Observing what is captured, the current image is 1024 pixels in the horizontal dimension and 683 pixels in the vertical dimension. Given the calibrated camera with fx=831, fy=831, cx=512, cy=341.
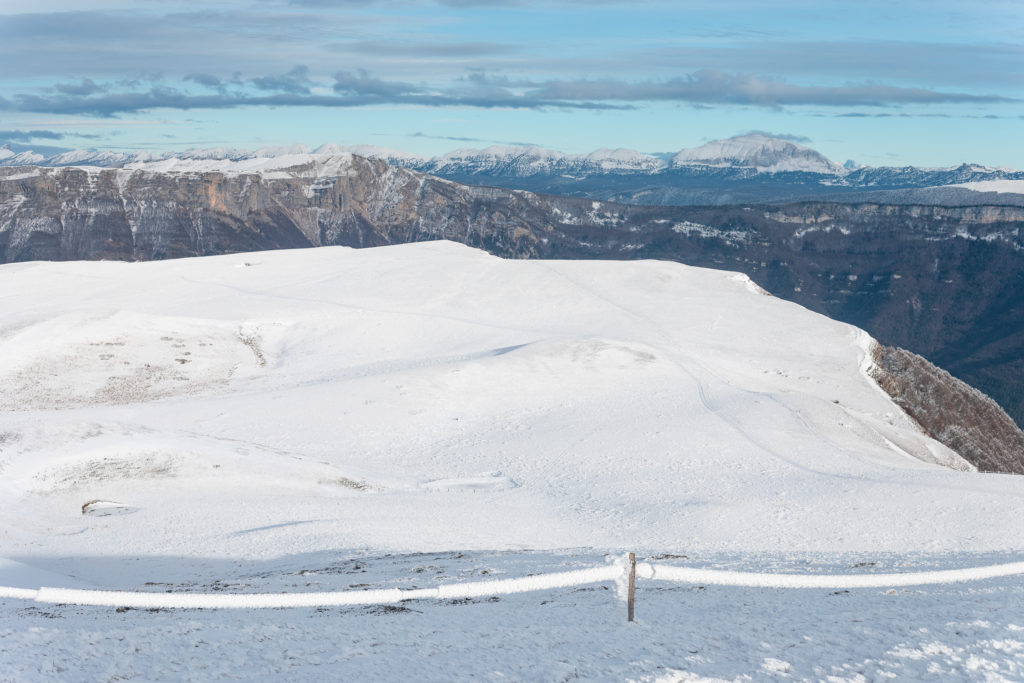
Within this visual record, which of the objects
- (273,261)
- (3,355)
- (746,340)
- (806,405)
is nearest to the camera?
(806,405)

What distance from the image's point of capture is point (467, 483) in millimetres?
31594

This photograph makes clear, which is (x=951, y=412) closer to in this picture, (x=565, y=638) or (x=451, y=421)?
(x=451, y=421)

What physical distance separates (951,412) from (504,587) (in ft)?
184

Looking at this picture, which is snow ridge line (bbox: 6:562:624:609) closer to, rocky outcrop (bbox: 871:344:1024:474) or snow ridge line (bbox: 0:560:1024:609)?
snow ridge line (bbox: 0:560:1024:609)

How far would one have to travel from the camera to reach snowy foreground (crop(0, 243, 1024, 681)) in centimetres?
1231

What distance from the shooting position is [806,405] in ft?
145

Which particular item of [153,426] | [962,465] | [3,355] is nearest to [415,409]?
[153,426]

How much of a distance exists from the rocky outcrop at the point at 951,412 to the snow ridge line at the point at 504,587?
41.2 m

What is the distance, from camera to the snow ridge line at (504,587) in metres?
15.2

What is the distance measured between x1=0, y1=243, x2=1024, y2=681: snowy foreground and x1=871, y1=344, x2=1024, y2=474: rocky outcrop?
12.2 ft

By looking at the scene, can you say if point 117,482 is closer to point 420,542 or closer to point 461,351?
point 420,542

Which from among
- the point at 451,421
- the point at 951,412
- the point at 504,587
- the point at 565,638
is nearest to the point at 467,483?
the point at 451,421

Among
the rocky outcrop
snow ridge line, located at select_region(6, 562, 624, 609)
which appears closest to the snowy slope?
the rocky outcrop

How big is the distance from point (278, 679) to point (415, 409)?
30294 millimetres
